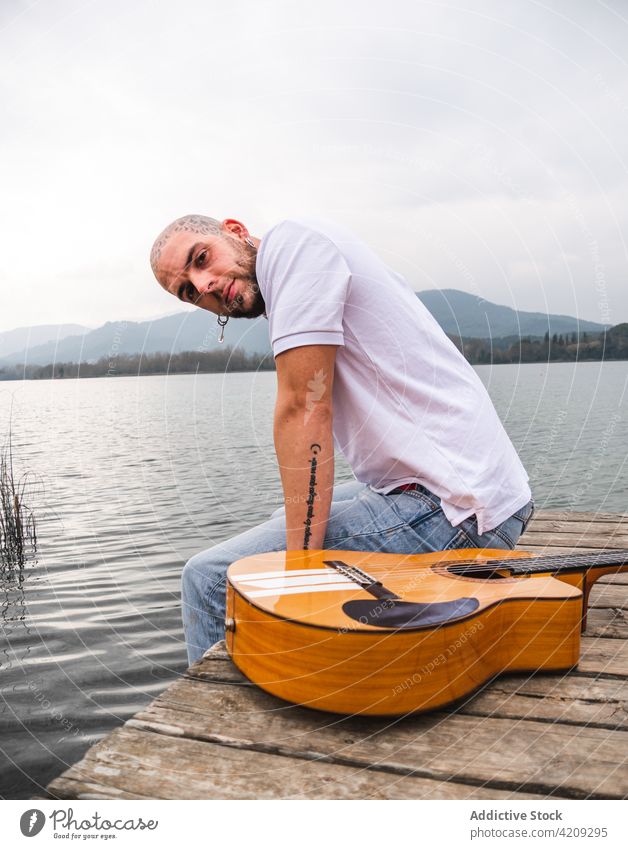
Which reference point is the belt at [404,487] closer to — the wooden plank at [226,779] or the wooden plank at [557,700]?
the wooden plank at [557,700]

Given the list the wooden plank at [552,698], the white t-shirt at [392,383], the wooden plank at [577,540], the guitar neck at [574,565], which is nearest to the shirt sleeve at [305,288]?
the white t-shirt at [392,383]

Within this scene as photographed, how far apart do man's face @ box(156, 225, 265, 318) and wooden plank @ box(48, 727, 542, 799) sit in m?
1.49

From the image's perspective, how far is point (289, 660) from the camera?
1.64 metres

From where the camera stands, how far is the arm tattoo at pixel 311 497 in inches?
82.3

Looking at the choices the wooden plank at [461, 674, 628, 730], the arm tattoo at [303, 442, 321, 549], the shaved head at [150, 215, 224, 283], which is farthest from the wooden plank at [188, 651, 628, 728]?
the shaved head at [150, 215, 224, 283]

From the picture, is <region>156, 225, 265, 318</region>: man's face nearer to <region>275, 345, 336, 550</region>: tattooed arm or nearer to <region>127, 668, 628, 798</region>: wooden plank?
<region>275, 345, 336, 550</region>: tattooed arm

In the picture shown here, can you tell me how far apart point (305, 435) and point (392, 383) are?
1.11ft

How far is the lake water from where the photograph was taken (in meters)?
4.48

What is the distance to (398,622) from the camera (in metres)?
1.62

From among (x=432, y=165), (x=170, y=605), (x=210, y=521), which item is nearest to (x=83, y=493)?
(x=210, y=521)
